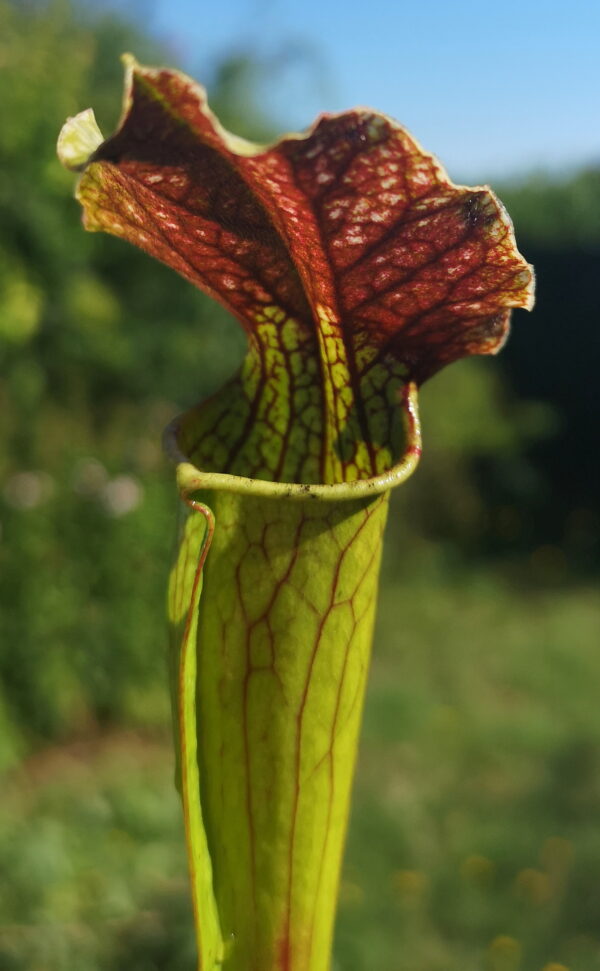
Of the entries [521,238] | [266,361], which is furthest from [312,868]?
[521,238]

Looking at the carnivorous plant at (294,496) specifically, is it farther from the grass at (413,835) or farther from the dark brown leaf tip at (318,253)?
the grass at (413,835)

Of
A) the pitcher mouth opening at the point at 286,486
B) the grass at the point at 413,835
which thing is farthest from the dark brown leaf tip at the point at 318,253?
the grass at the point at 413,835

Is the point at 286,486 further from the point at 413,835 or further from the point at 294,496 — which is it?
the point at 413,835

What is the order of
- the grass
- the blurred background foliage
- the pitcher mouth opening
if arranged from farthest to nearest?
1. the blurred background foliage
2. the grass
3. the pitcher mouth opening

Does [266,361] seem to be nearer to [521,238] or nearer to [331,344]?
[331,344]

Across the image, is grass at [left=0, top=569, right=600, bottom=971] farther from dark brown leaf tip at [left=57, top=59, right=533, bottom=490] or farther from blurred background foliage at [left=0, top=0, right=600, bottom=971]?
dark brown leaf tip at [left=57, top=59, right=533, bottom=490]

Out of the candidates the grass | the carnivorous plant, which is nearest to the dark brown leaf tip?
the carnivorous plant
